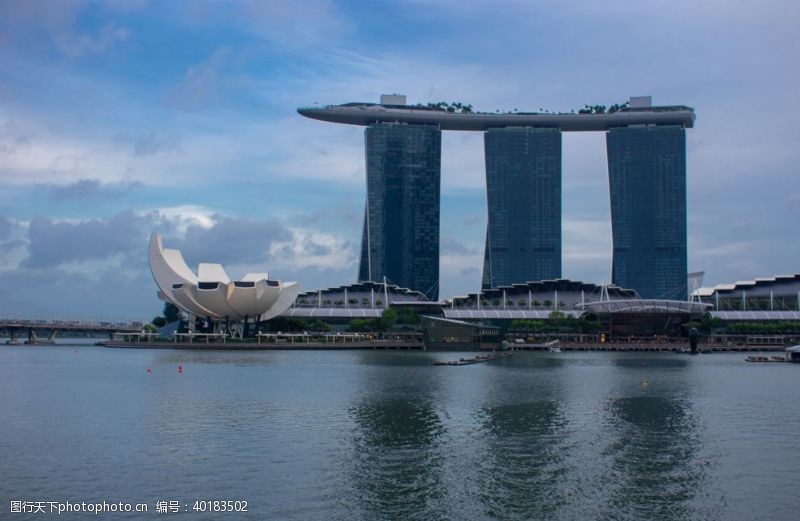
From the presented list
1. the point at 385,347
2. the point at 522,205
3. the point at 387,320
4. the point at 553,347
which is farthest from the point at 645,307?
the point at 522,205

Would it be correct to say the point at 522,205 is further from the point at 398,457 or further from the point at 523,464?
the point at 523,464

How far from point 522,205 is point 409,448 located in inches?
5043

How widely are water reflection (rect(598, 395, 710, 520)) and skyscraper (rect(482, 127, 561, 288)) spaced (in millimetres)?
114492

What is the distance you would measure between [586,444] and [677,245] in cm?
12936

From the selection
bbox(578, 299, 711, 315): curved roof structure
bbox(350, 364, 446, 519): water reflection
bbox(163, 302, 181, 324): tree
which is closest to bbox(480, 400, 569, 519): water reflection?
bbox(350, 364, 446, 519): water reflection

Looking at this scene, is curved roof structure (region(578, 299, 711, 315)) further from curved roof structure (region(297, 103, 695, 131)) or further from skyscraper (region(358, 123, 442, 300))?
curved roof structure (region(297, 103, 695, 131))

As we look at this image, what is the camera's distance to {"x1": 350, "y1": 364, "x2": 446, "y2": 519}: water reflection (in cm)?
1873

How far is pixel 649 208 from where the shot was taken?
14738 centimetres

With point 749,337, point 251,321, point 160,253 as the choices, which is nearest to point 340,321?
point 251,321

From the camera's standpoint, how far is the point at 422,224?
148 metres

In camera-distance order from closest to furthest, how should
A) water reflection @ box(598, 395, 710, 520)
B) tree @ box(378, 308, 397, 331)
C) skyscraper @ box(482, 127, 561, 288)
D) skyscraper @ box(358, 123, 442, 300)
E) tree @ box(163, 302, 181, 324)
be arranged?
water reflection @ box(598, 395, 710, 520) < tree @ box(378, 308, 397, 331) < tree @ box(163, 302, 181, 324) < skyscraper @ box(358, 123, 442, 300) < skyscraper @ box(482, 127, 561, 288)

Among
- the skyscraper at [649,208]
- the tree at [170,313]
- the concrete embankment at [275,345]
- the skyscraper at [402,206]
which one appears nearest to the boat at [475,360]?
the concrete embankment at [275,345]

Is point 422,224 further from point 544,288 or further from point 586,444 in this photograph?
point 586,444

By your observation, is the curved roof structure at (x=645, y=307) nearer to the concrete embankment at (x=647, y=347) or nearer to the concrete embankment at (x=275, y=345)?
the concrete embankment at (x=647, y=347)
